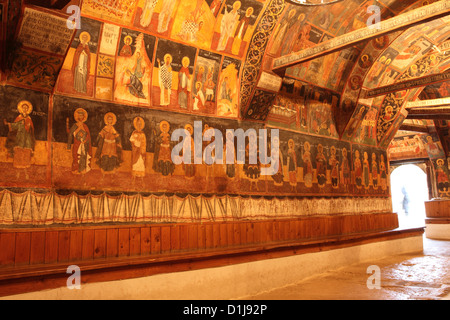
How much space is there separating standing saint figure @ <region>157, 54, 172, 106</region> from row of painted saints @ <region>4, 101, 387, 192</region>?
44 centimetres

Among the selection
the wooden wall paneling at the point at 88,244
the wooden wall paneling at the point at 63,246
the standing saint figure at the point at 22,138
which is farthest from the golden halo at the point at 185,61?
the wooden wall paneling at the point at 63,246

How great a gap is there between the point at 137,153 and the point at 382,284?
17.0ft

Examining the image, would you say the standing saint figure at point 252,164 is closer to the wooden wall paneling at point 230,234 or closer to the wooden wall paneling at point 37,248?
the wooden wall paneling at point 230,234

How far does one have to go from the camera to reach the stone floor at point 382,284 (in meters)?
5.97

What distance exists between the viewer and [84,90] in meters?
5.64

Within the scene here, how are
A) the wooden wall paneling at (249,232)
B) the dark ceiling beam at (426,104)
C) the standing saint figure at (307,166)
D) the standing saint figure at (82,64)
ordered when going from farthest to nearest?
the dark ceiling beam at (426,104)
the standing saint figure at (307,166)
the wooden wall paneling at (249,232)
the standing saint figure at (82,64)

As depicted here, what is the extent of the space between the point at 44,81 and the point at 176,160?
2.48m

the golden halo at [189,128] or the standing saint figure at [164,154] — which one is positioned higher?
the golden halo at [189,128]

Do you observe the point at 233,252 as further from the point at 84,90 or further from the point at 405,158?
the point at 405,158

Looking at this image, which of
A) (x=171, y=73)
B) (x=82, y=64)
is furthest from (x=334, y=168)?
(x=82, y=64)

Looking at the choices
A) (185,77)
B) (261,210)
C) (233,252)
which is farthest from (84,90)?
(261,210)

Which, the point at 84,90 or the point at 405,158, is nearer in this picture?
the point at 84,90

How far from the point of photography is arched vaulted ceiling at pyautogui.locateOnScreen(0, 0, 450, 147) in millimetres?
5012

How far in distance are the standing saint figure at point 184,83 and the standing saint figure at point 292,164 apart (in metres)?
3.03
